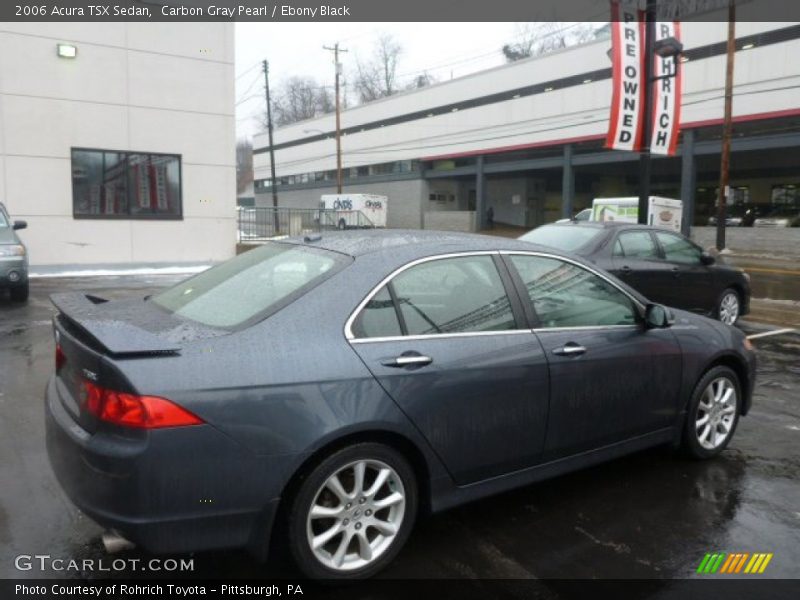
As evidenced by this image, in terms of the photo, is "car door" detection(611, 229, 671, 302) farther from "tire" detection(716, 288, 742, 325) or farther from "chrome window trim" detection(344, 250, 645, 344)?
"chrome window trim" detection(344, 250, 645, 344)

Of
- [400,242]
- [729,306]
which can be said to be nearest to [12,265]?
[400,242]

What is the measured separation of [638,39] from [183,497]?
1059cm

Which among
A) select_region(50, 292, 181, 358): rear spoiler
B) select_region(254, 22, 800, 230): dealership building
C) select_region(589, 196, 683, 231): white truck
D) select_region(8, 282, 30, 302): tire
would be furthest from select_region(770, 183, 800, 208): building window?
select_region(50, 292, 181, 358): rear spoiler

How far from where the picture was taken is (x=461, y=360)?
3139 millimetres

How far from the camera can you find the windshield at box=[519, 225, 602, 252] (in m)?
7.98

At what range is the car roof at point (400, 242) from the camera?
340 centimetres

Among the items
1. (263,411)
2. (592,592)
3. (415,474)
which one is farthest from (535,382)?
(263,411)

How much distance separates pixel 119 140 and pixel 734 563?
15678 millimetres

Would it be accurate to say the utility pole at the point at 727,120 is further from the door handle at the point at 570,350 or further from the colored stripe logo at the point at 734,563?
the colored stripe logo at the point at 734,563

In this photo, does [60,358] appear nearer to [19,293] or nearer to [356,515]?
[356,515]

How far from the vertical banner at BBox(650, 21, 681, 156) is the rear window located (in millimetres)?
8870

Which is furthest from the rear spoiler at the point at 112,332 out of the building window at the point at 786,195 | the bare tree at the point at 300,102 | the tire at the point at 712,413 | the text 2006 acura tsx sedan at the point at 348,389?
the bare tree at the point at 300,102

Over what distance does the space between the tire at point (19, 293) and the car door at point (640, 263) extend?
341 inches

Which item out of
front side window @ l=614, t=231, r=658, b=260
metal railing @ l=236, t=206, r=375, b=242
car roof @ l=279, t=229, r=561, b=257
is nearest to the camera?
car roof @ l=279, t=229, r=561, b=257
